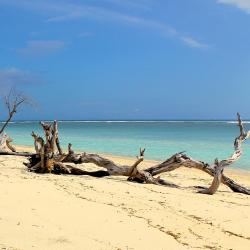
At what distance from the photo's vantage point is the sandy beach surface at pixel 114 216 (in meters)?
5.29

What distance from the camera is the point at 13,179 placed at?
30.0 ft

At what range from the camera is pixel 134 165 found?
10.4 metres

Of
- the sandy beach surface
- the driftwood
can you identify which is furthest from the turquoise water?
the sandy beach surface

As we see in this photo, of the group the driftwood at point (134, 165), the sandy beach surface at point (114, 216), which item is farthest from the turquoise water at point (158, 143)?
the sandy beach surface at point (114, 216)

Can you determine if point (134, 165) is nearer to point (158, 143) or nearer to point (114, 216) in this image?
point (114, 216)

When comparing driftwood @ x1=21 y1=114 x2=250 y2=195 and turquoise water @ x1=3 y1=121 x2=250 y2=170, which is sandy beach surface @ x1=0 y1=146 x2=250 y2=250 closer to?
driftwood @ x1=21 y1=114 x2=250 y2=195

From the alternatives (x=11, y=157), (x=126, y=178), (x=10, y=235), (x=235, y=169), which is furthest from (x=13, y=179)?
(x=235, y=169)

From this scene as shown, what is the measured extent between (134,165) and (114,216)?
3.95 metres

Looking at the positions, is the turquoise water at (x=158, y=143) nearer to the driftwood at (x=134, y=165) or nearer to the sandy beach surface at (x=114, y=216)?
the driftwood at (x=134, y=165)

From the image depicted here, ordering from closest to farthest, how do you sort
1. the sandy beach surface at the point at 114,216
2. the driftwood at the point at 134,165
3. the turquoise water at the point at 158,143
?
the sandy beach surface at the point at 114,216
the driftwood at the point at 134,165
the turquoise water at the point at 158,143

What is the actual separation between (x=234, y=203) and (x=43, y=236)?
4.55m

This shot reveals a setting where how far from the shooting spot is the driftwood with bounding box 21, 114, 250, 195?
1026cm

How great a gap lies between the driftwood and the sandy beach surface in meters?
0.61

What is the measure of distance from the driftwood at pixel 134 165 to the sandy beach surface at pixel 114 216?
24.0 inches
